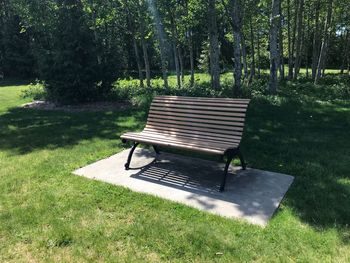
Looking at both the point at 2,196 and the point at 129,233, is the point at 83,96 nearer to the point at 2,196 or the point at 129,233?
the point at 2,196

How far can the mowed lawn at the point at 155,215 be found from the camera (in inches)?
121

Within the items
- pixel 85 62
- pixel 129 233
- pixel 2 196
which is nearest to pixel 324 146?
pixel 129 233

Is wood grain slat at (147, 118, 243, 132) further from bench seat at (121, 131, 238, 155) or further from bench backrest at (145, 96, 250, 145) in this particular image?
bench seat at (121, 131, 238, 155)

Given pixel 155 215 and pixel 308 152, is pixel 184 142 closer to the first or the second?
pixel 155 215

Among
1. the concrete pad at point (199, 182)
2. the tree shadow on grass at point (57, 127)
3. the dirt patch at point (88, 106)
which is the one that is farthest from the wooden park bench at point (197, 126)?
the dirt patch at point (88, 106)

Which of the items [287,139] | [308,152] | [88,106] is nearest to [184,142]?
[308,152]

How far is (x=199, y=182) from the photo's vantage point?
4.61 metres

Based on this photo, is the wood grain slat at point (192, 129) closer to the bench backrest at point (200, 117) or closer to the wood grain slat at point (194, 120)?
the bench backrest at point (200, 117)

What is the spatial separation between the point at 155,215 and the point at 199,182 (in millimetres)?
1075

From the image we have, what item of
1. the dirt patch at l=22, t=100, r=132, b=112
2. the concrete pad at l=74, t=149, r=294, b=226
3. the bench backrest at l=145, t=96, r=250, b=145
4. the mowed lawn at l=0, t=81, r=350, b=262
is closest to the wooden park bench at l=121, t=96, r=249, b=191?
the bench backrest at l=145, t=96, r=250, b=145

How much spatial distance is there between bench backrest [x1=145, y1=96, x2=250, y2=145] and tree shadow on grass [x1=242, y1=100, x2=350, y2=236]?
84 cm

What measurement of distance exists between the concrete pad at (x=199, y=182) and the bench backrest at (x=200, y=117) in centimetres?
54

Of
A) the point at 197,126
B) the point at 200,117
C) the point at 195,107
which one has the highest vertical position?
the point at 195,107

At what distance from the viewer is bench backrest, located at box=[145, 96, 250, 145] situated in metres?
4.73
